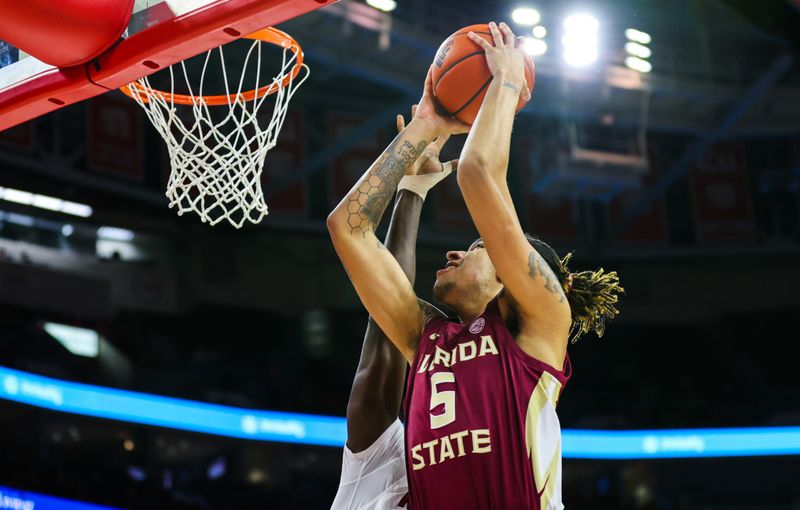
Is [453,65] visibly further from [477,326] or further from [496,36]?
[477,326]

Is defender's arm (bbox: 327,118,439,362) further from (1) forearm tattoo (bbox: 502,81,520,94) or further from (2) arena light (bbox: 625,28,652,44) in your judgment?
(2) arena light (bbox: 625,28,652,44)

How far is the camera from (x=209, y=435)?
28.9ft

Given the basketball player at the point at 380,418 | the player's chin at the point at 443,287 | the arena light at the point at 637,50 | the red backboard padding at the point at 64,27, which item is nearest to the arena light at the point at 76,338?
the red backboard padding at the point at 64,27

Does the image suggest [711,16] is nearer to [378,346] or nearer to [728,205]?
[728,205]

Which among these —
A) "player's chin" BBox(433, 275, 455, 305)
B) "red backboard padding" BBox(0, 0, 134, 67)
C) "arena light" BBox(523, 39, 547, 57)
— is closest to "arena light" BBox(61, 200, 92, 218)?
"arena light" BBox(523, 39, 547, 57)

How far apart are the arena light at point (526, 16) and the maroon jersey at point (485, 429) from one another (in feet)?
23.3

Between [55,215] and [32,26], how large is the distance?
6.35m

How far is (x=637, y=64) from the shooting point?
32.0ft

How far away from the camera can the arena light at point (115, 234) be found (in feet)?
29.7

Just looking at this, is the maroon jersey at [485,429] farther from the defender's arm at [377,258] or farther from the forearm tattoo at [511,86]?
the forearm tattoo at [511,86]

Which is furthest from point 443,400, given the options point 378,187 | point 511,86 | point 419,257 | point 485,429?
point 419,257

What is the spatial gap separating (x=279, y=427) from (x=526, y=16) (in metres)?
4.61

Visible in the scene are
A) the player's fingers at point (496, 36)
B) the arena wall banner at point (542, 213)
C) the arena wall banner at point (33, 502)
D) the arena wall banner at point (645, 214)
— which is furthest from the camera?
the arena wall banner at point (645, 214)

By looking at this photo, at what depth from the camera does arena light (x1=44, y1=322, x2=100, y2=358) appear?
8492 millimetres
